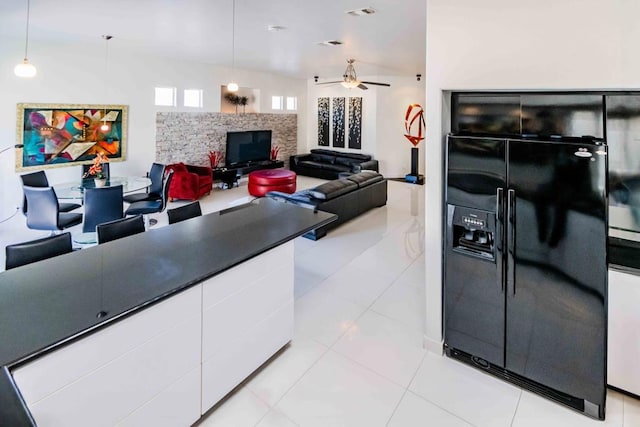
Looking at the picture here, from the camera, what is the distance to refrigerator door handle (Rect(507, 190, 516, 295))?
7.79ft

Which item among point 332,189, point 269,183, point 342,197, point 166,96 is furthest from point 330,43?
point 166,96

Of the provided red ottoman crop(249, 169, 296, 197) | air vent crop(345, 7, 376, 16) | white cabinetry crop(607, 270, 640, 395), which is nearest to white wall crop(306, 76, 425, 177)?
red ottoman crop(249, 169, 296, 197)

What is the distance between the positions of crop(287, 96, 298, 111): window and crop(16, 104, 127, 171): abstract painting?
5.25m

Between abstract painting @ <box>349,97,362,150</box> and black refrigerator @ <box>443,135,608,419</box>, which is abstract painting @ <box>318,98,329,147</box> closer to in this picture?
abstract painting @ <box>349,97,362,150</box>

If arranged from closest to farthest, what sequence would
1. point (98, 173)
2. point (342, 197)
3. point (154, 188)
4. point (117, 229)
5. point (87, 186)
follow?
point (117, 229)
point (87, 186)
point (98, 173)
point (342, 197)
point (154, 188)

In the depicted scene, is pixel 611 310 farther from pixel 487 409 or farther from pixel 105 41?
pixel 105 41

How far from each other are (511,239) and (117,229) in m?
3.05

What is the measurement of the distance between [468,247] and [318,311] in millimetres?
1592

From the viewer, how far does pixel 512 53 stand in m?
2.29

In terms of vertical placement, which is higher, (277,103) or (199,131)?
(277,103)

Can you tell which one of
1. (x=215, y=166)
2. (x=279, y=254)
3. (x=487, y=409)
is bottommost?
(x=487, y=409)

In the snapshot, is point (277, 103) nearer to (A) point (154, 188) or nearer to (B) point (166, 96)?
(B) point (166, 96)

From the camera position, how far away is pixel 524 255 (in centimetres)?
238

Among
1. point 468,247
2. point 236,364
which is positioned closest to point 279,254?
point 236,364
